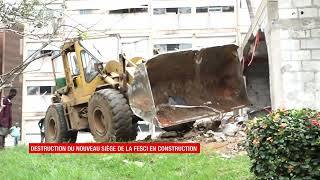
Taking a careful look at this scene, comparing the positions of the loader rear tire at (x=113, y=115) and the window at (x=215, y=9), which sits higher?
the window at (x=215, y=9)

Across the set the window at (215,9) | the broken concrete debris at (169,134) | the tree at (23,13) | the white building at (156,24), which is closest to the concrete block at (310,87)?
the broken concrete debris at (169,134)

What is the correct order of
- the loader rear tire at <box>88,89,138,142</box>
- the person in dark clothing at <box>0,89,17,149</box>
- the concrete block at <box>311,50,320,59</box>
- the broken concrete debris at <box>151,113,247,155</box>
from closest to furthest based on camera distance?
1. the broken concrete debris at <box>151,113,247,155</box>
2. the concrete block at <box>311,50,320,59</box>
3. the loader rear tire at <box>88,89,138,142</box>
4. the person in dark clothing at <box>0,89,17,149</box>

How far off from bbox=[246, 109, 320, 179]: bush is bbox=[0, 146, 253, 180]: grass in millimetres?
813

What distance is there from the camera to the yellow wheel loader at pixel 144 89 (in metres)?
9.49

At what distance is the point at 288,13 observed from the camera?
372 inches

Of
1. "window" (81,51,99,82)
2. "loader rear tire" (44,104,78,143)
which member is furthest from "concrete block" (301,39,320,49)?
"loader rear tire" (44,104,78,143)

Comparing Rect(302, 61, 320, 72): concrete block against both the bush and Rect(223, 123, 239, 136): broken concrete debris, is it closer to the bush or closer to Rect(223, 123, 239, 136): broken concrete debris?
Rect(223, 123, 239, 136): broken concrete debris

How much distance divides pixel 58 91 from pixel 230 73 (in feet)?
13.4

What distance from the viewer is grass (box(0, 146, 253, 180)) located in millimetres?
6355

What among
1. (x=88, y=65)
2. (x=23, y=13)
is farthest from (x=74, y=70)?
(x=23, y=13)

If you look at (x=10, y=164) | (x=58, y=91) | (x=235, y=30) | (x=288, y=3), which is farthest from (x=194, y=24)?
(x=10, y=164)

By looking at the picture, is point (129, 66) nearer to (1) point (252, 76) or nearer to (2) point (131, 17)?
(1) point (252, 76)

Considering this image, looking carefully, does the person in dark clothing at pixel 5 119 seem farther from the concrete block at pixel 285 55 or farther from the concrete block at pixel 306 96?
the concrete block at pixel 306 96

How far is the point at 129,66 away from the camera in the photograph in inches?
400
